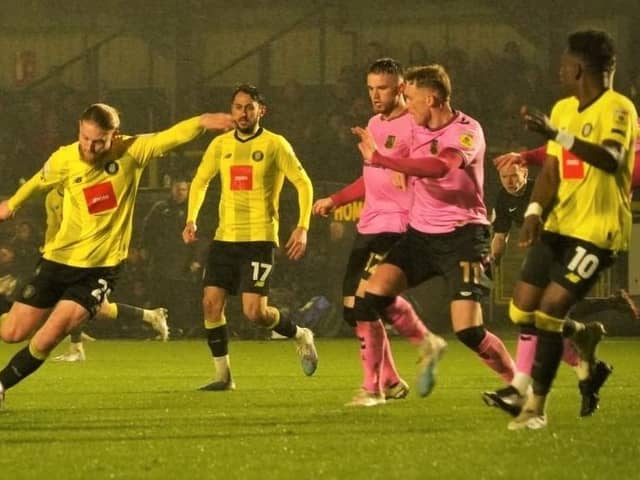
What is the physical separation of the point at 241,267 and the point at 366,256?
5.26ft

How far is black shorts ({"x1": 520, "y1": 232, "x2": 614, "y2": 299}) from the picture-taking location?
9227 millimetres

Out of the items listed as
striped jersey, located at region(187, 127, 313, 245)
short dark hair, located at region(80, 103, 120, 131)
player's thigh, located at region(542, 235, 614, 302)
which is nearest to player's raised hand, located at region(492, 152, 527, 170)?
player's thigh, located at region(542, 235, 614, 302)

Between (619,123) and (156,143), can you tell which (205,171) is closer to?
(156,143)

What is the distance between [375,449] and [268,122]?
45.9ft

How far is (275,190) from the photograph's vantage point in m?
13.6

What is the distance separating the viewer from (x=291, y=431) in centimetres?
981

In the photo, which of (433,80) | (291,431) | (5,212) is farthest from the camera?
(5,212)

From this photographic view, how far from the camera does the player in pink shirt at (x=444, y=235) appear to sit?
10523mm

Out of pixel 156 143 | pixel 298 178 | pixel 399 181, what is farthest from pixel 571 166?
pixel 298 178

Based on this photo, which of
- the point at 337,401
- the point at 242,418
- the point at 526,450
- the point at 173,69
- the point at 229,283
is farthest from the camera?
the point at 173,69

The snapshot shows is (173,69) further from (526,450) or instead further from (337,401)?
(526,450)

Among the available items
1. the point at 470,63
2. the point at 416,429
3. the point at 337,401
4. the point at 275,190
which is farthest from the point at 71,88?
the point at 416,429

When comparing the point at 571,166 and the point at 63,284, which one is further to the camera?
the point at 63,284

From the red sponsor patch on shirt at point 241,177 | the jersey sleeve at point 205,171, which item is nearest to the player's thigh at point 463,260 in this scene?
the red sponsor patch on shirt at point 241,177
